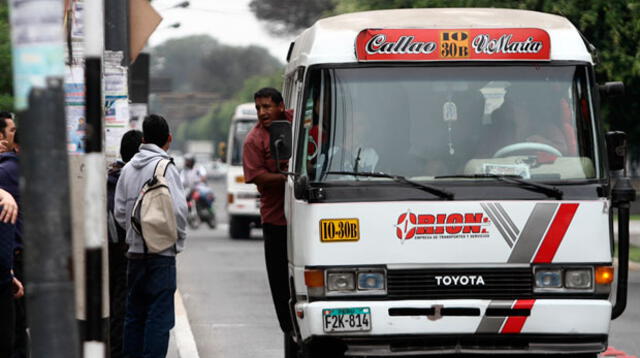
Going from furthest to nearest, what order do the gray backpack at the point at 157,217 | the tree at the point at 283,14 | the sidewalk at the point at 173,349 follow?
1. the tree at the point at 283,14
2. the sidewalk at the point at 173,349
3. the gray backpack at the point at 157,217

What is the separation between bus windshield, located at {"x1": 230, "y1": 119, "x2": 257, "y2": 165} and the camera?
90.4ft

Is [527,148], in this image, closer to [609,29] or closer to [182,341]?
[182,341]

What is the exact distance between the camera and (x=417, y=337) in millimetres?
7625

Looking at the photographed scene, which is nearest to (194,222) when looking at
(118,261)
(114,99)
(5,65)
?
(5,65)

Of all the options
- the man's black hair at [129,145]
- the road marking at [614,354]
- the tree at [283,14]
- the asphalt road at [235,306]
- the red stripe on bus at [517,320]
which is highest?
the man's black hair at [129,145]

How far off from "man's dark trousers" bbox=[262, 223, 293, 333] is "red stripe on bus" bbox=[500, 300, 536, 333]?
1905 millimetres

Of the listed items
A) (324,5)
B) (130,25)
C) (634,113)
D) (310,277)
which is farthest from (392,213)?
(324,5)

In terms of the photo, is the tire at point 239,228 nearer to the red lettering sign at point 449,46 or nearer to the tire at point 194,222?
the tire at point 194,222

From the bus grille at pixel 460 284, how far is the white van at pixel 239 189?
18223 mm

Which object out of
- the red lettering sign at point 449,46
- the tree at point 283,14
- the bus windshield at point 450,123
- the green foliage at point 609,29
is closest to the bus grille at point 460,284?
the bus windshield at point 450,123

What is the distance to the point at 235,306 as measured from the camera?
14.4m

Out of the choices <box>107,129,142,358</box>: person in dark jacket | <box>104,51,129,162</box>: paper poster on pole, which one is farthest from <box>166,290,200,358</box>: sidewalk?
<box>104,51,129,162</box>: paper poster on pole

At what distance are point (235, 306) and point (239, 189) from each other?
12.6 metres

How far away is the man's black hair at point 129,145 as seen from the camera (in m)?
9.45
